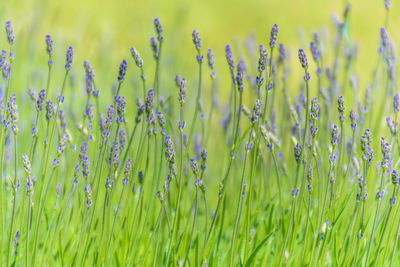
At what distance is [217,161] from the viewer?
4.67 metres

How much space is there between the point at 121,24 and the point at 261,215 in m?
5.86

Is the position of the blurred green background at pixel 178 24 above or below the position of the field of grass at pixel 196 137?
above

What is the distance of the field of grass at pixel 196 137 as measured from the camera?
2.24m

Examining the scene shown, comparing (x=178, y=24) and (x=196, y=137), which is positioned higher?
(x=178, y=24)

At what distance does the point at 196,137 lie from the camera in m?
4.09

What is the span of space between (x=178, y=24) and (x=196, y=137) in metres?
2.77

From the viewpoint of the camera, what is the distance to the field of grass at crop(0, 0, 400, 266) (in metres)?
2.24

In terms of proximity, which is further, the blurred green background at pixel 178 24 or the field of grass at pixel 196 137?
the blurred green background at pixel 178 24

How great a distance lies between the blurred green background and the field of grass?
4 centimetres

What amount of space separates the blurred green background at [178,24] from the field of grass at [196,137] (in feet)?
0.12

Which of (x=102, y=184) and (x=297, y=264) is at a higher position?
(x=102, y=184)

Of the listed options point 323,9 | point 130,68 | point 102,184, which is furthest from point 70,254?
point 323,9

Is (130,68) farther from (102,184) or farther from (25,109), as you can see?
(102,184)

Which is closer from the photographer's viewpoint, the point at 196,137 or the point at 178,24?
the point at 196,137
